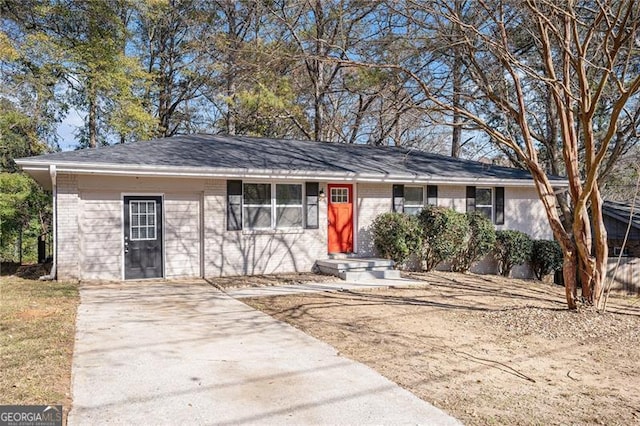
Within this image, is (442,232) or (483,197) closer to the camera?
(442,232)

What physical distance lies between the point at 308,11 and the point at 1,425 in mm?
18355

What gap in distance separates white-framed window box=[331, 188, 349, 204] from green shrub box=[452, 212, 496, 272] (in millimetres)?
3493

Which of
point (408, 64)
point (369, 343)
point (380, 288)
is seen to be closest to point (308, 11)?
point (408, 64)

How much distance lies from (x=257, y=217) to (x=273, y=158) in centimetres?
175

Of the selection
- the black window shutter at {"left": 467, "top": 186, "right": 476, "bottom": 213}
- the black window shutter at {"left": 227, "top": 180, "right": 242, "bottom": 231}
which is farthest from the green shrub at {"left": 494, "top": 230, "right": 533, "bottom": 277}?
the black window shutter at {"left": 227, "top": 180, "right": 242, "bottom": 231}

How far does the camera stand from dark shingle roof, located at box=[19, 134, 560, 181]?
10523mm

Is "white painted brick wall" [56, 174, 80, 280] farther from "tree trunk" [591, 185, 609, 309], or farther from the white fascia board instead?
"tree trunk" [591, 185, 609, 309]

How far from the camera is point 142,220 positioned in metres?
10.9

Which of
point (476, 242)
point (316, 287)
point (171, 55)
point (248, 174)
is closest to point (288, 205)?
point (248, 174)

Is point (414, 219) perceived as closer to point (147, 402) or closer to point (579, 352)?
point (579, 352)

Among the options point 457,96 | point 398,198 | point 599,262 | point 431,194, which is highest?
point 457,96

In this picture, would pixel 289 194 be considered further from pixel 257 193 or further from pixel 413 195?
pixel 413 195

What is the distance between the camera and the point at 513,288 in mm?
11312

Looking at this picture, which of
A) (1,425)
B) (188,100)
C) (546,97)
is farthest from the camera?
(188,100)
